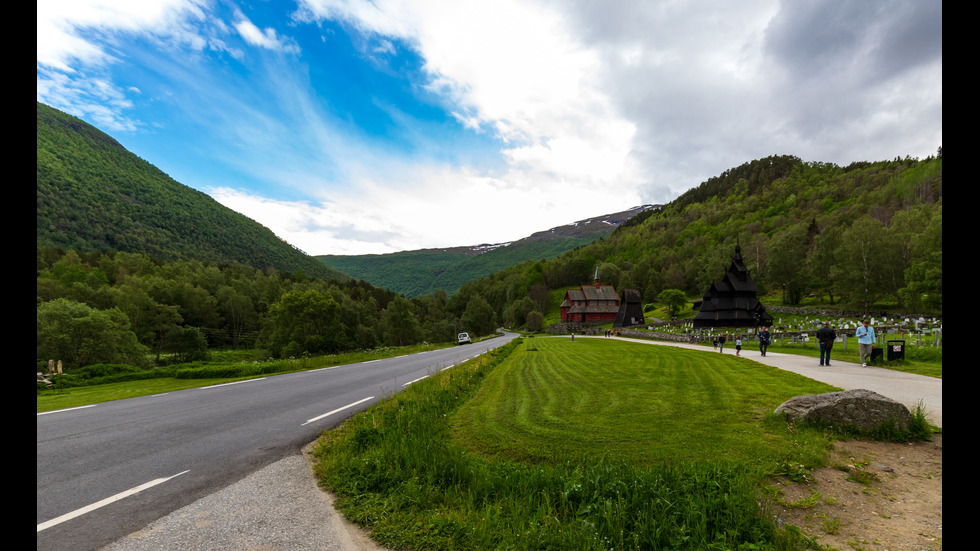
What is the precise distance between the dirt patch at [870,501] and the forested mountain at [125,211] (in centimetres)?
15165

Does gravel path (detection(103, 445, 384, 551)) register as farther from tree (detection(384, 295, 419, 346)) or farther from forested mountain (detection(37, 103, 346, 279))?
forested mountain (detection(37, 103, 346, 279))

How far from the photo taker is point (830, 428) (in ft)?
24.5

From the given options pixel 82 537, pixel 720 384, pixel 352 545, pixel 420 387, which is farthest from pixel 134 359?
pixel 720 384

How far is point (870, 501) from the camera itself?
5.15 m

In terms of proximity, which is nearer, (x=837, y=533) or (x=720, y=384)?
(x=837, y=533)

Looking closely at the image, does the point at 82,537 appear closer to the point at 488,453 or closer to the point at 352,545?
the point at 352,545

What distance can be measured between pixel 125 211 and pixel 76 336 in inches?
5780

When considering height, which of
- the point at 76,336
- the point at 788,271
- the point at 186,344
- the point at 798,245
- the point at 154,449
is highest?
the point at 798,245

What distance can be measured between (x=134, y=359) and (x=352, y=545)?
1377 inches

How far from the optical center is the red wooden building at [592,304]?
283ft

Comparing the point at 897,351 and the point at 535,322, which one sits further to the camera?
the point at 535,322

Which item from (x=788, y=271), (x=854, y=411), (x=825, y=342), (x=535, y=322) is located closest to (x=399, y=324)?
(x=535, y=322)

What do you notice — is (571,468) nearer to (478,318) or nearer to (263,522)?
(263,522)
